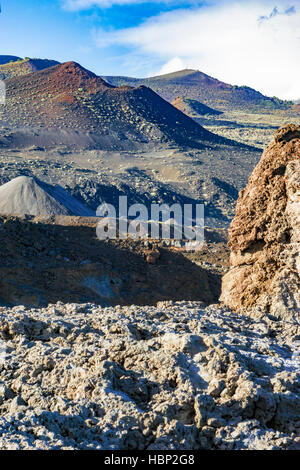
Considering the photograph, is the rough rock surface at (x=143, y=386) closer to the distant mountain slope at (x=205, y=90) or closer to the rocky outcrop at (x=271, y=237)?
the rocky outcrop at (x=271, y=237)

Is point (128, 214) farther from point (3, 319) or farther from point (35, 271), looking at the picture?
point (3, 319)

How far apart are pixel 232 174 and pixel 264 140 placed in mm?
35367

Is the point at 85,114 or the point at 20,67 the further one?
the point at 20,67

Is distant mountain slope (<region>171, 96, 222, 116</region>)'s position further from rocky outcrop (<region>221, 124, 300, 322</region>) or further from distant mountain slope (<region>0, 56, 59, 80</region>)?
rocky outcrop (<region>221, 124, 300, 322</region>)

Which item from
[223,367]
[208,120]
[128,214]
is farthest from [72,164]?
[208,120]

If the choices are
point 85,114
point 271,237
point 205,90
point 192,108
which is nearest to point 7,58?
point 205,90

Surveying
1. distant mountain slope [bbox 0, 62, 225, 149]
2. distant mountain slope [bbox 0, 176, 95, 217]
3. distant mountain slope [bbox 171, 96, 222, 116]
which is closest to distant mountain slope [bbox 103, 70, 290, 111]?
distant mountain slope [bbox 171, 96, 222, 116]

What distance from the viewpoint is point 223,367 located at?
4641 millimetres

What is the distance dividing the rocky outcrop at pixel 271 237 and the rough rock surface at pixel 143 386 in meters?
1.14

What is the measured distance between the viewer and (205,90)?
140500 mm

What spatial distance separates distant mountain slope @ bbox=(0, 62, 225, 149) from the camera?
59.6m

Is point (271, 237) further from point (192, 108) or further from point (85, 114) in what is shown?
point (192, 108)

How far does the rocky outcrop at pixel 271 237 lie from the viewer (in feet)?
22.7

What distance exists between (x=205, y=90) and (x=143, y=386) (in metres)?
144
